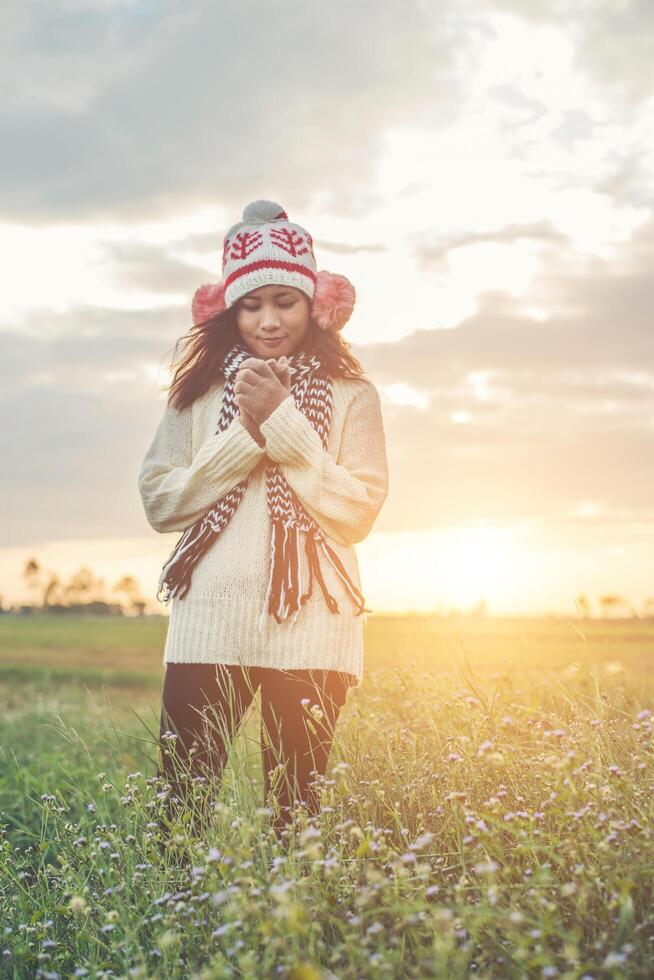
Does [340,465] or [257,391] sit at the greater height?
[257,391]

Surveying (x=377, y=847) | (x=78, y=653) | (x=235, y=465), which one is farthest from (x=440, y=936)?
(x=78, y=653)

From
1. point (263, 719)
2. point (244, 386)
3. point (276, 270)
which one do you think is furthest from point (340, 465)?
point (263, 719)

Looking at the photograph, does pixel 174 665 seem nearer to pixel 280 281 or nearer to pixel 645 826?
pixel 280 281

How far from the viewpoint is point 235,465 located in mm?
3979

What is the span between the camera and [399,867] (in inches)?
103

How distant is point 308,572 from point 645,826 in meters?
1.60

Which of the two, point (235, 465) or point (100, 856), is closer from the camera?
point (100, 856)

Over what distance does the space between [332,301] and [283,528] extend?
1070 millimetres

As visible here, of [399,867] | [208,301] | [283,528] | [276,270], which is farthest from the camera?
[208,301]

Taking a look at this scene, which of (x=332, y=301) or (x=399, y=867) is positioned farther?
(x=332, y=301)

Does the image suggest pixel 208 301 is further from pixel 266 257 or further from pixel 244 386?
pixel 244 386

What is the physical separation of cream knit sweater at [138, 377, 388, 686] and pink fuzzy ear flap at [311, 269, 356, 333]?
35cm

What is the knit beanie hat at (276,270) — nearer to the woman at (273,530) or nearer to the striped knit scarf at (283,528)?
the woman at (273,530)

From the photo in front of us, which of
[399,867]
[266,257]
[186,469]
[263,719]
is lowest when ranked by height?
[399,867]
